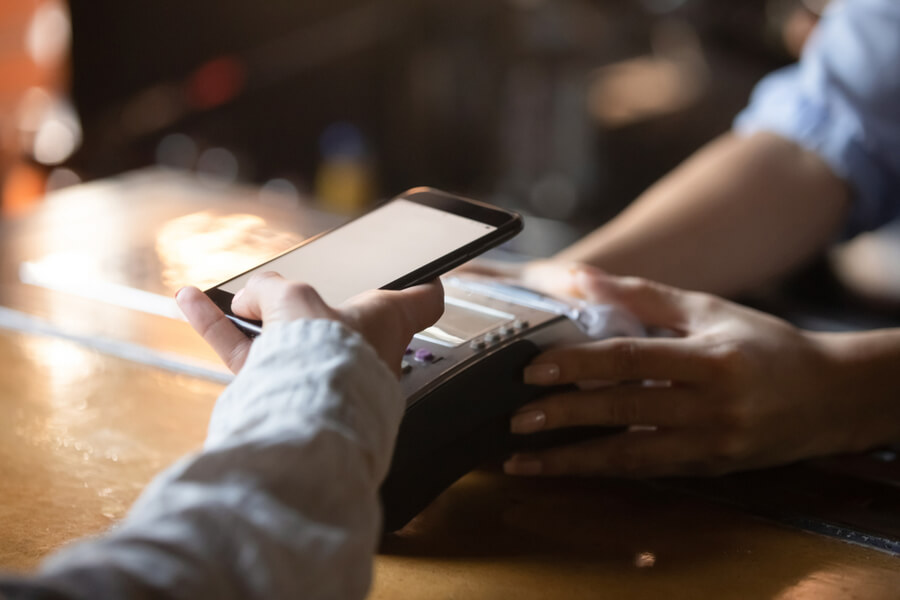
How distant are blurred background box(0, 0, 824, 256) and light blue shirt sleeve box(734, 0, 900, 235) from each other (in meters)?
0.75

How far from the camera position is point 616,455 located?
0.47 metres

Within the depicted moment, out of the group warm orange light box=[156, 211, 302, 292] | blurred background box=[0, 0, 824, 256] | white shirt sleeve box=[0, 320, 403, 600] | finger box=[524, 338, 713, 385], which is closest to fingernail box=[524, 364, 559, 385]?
finger box=[524, 338, 713, 385]

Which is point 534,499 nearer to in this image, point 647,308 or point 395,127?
point 647,308

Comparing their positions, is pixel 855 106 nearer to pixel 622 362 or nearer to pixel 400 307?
pixel 622 362

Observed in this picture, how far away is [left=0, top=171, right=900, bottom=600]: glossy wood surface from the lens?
39 cm

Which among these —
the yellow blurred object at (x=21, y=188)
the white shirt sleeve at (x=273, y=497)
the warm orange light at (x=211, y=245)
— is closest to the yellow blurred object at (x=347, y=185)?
the yellow blurred object at (x=21, y=188)

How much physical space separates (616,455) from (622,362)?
48 millimetres

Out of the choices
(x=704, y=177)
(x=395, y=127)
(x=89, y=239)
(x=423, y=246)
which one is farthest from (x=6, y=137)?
(x=423, y=246)

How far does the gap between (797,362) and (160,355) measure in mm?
379

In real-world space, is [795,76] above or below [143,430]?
above

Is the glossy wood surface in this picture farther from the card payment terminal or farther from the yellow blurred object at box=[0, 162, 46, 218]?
the yellow blurred object at box=[0, 162, 46, 218]

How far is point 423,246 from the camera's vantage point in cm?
45

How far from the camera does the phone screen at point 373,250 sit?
0.43 m

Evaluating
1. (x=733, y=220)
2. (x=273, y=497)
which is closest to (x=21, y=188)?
(x=733, y=220)
